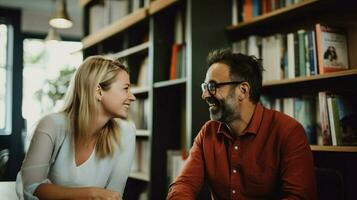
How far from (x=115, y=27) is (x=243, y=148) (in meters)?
2.03

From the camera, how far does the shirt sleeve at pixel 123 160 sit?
1.80 m

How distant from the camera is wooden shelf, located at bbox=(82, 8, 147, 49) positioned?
309 cm

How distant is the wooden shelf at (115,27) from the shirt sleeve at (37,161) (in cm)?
154

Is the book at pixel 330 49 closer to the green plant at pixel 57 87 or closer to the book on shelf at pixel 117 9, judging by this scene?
the book on shelf at pixel 117 9

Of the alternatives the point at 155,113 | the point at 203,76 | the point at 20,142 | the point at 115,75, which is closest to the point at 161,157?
the point at 155,113

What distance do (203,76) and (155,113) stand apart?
1.79 feet

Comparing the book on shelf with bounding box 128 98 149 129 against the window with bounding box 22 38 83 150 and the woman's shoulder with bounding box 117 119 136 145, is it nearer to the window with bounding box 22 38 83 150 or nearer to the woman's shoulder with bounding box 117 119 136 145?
the woman's shoulder with bounding box 117 119 136 145

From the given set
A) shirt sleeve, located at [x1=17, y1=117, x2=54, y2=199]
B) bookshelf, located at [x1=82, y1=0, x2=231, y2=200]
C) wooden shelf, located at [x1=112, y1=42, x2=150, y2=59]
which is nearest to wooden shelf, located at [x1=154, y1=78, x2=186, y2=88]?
bookshelf, located at [x1=82, y1=0, x2=231, y2=200]

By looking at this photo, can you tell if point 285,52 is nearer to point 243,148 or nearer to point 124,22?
point 243,148

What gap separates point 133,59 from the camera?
349 cm

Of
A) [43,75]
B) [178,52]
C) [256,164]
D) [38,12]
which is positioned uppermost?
[38,12]

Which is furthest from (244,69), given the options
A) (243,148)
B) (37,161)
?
(37,161)

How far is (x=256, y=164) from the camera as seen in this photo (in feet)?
5.73

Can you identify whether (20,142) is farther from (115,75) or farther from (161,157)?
(115,75)
